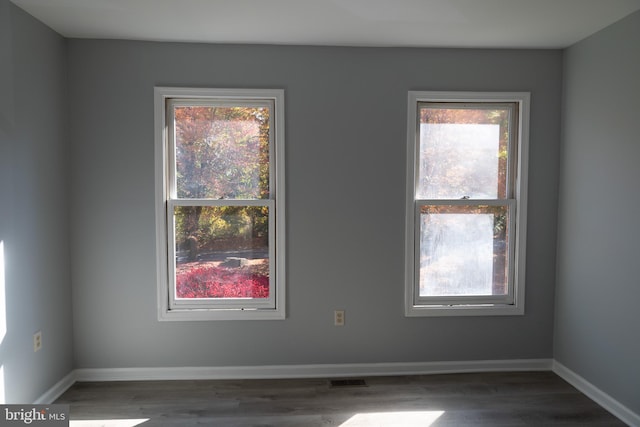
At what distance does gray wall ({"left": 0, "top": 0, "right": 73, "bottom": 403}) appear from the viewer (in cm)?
228

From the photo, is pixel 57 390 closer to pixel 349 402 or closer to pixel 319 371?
pixel 319 371

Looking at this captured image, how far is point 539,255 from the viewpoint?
10.2ft

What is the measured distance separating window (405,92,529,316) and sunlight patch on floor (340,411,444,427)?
0.74 m

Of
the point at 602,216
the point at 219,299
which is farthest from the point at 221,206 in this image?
the point at 602,216

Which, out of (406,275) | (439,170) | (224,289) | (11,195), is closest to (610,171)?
(439,170)

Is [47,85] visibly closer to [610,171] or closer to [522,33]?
[522,33]

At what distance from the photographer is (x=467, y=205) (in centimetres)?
311

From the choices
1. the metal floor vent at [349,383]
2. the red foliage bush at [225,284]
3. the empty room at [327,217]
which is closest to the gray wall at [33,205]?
the empty room at [327,217]

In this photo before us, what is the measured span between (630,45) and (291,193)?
7.73 ft

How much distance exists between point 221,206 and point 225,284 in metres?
0.61

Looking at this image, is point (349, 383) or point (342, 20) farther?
point (349, 383)

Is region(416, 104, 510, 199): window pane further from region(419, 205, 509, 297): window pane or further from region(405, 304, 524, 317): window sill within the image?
region(405, 304, 524, 317): window sill

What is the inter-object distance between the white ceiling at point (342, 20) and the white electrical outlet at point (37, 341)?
2003 millimetres
